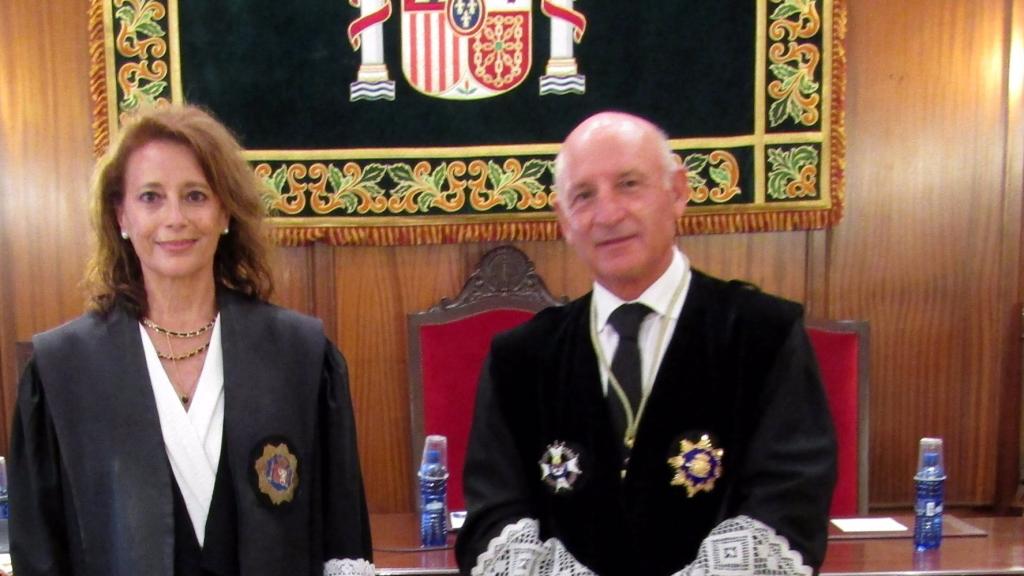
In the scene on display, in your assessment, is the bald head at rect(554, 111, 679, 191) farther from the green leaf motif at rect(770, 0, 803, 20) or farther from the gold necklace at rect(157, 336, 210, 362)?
the green leaf motif at rect(770, 0, 803, 20)

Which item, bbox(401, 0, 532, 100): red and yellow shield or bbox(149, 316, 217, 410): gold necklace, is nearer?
bbox(149, 316, 217, 410): gold necklace

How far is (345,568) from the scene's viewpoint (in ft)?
4.97

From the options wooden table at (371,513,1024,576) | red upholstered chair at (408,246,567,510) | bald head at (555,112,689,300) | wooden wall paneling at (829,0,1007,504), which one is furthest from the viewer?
wooden wall paneling at (829,0,1007,504)

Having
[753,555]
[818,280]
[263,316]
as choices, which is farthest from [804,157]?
[263,316]

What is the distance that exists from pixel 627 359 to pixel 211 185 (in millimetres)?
842

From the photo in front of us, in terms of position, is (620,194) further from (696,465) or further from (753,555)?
(753,555)

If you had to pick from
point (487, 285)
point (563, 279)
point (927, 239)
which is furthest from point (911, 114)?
point (487, 285)

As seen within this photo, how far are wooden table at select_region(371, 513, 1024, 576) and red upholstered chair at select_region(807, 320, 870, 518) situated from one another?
29cm

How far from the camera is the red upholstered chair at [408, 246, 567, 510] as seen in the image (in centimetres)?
271

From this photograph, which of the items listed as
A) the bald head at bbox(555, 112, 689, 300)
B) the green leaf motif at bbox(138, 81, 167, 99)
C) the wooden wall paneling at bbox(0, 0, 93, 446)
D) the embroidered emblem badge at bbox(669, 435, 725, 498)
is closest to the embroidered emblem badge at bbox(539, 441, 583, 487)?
the embroidered emblem badge at bbox(669, 435, 725, 498)

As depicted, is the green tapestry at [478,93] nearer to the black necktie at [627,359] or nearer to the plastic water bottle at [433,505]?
the plastic water bottle at [433,505]

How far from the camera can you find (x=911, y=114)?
2.99 meters

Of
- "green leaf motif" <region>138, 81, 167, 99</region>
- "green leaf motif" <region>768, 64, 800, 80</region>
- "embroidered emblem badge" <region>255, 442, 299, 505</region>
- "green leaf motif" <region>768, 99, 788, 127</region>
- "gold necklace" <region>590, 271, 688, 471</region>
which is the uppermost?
"green leaf motif" <region>768, 64, 800, 80</region>

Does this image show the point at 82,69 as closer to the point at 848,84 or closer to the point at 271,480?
→ the point at 271,480
